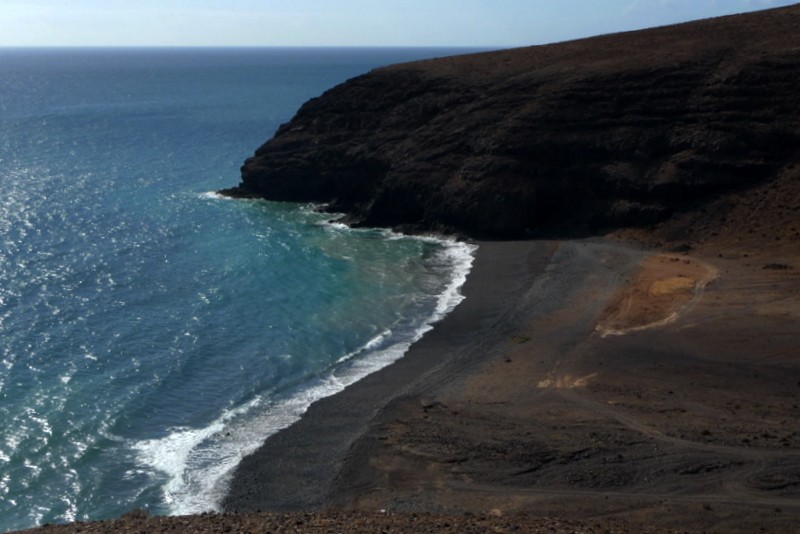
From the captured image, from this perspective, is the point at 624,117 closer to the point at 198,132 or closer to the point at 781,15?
the point at 781,15

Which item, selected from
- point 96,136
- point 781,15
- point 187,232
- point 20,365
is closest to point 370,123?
point 187,232

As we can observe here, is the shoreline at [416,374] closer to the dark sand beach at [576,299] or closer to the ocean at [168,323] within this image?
the dark sand beach at [576,299]

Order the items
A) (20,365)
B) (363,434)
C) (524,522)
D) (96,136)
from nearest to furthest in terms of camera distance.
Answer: (524,522)
(363,434)
(20,365)
(96,136)

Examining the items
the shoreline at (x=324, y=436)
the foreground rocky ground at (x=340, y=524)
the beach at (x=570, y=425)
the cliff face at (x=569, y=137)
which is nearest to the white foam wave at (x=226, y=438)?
the shoreline at (x=324, y=436)

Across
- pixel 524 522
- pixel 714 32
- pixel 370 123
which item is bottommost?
pixel 524 522

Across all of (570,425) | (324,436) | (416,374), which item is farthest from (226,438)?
(570,425)

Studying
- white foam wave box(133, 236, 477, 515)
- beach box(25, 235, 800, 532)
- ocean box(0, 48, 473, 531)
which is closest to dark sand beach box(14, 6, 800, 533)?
beach box(25, 235, 800, 532)
